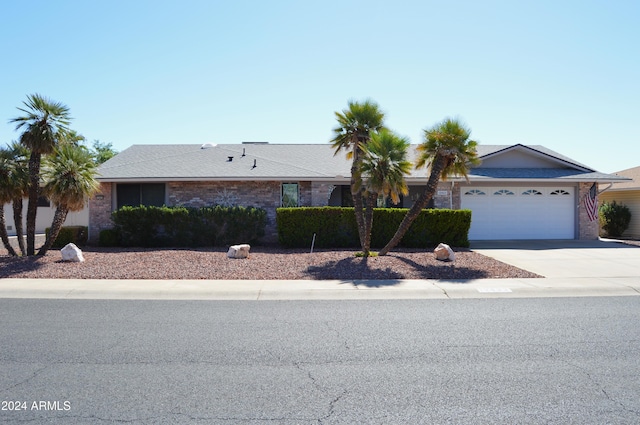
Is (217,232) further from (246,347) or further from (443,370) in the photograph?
(443,370)

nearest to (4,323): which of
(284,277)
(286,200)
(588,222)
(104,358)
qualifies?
(104,358)

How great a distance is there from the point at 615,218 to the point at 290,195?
1735 centimetres

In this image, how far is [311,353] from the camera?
19.5 ft

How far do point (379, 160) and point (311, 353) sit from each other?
7878 mm

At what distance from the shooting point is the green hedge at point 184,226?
1752cm

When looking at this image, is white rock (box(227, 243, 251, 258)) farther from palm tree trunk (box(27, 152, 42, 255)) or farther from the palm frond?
palm tree trunk (box(27, 152, 42, 255))

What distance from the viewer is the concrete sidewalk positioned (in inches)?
388

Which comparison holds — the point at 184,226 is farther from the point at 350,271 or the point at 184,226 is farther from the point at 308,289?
the point at 308,289

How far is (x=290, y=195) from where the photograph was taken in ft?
64.5

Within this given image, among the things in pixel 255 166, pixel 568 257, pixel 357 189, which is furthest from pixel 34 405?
pixel 255 166

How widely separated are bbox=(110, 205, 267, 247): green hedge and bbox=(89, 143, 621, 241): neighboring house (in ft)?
4.81

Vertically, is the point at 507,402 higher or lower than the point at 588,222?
lower

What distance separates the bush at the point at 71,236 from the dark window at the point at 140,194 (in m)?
1.79

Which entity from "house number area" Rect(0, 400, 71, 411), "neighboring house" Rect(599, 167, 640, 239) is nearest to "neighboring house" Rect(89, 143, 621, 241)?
"neighboring house" Rect(599, 167, 640, 239)
